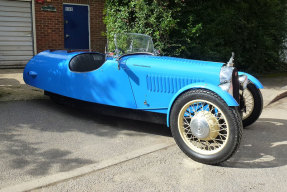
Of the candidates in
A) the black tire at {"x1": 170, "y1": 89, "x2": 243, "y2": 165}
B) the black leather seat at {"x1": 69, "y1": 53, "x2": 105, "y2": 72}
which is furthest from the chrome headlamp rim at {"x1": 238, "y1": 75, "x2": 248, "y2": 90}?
the black leather seat at {"x1": 69, "y1": 53, "x2": 105, "y2": 72}

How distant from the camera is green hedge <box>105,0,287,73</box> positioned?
8141 mm

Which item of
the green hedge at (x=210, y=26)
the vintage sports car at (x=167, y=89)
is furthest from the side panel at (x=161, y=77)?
the green hedge at (x=210, y=26)

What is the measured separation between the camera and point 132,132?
4418 mm

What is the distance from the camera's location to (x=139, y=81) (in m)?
4.10

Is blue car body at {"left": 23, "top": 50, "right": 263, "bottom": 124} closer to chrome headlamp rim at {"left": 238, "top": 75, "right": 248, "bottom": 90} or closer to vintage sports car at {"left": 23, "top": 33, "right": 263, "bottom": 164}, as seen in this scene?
vintage sports car at {"left": 23, "top": 33, "right": 263, "bottom": 164}

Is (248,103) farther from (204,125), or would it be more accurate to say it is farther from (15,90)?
(15,90)

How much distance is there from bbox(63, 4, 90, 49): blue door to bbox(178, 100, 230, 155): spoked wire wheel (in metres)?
8.48

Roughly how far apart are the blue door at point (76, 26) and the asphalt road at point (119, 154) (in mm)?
6422

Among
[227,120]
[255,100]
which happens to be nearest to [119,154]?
[227,120]

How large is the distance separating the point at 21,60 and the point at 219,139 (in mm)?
8976

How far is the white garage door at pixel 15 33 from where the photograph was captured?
1001 cm

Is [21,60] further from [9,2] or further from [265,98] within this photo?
[265,98]

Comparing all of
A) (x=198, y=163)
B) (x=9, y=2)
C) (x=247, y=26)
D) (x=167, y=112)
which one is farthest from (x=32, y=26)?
(x=198, y=163)

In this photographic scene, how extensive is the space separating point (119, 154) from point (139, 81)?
1.08m
